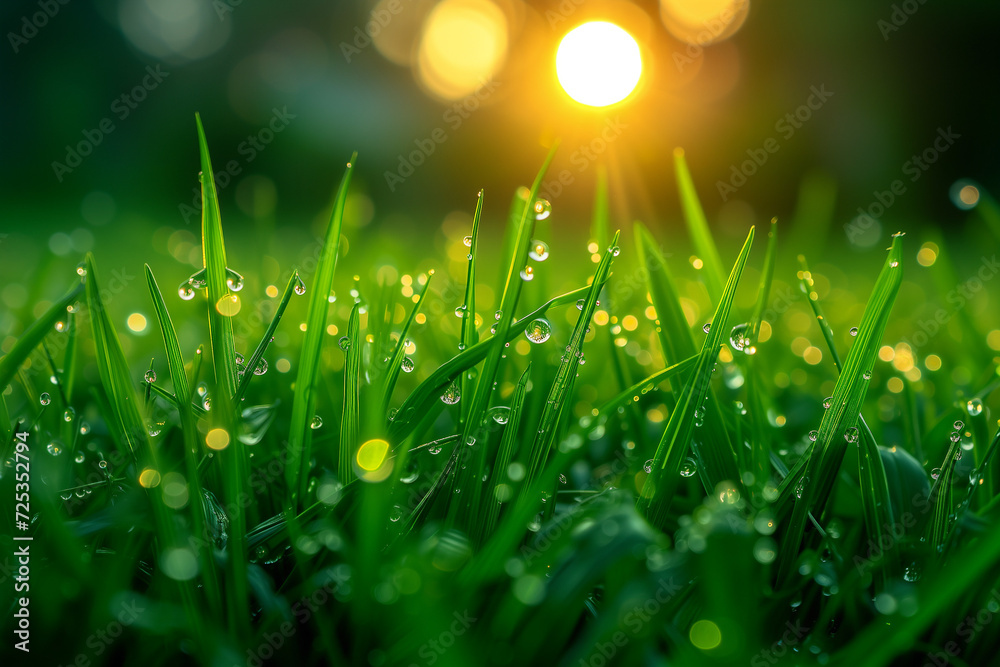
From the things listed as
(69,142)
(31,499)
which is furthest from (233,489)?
(69,142)

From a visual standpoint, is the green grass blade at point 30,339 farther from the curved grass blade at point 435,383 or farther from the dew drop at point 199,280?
the curved grass blade at point 435,383

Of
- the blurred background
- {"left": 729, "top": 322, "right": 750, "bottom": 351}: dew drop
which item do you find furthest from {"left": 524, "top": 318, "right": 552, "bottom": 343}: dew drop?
the blurred background

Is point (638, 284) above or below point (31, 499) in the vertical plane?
above

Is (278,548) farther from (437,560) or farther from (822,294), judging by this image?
(822,294)

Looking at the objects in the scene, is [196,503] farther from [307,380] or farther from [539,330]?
[539,330]

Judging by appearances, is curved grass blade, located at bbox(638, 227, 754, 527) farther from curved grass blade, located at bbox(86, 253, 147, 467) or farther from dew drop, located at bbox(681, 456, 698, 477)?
curved grass blade, located at bbox(86, 253, 147, 467)

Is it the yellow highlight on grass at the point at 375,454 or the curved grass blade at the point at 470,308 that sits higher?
the curved grass blade at the point at 470,308

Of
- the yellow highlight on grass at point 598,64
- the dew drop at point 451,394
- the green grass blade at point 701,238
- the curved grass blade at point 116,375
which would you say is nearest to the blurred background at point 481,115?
the yellow highlight on grass at point 598,64
